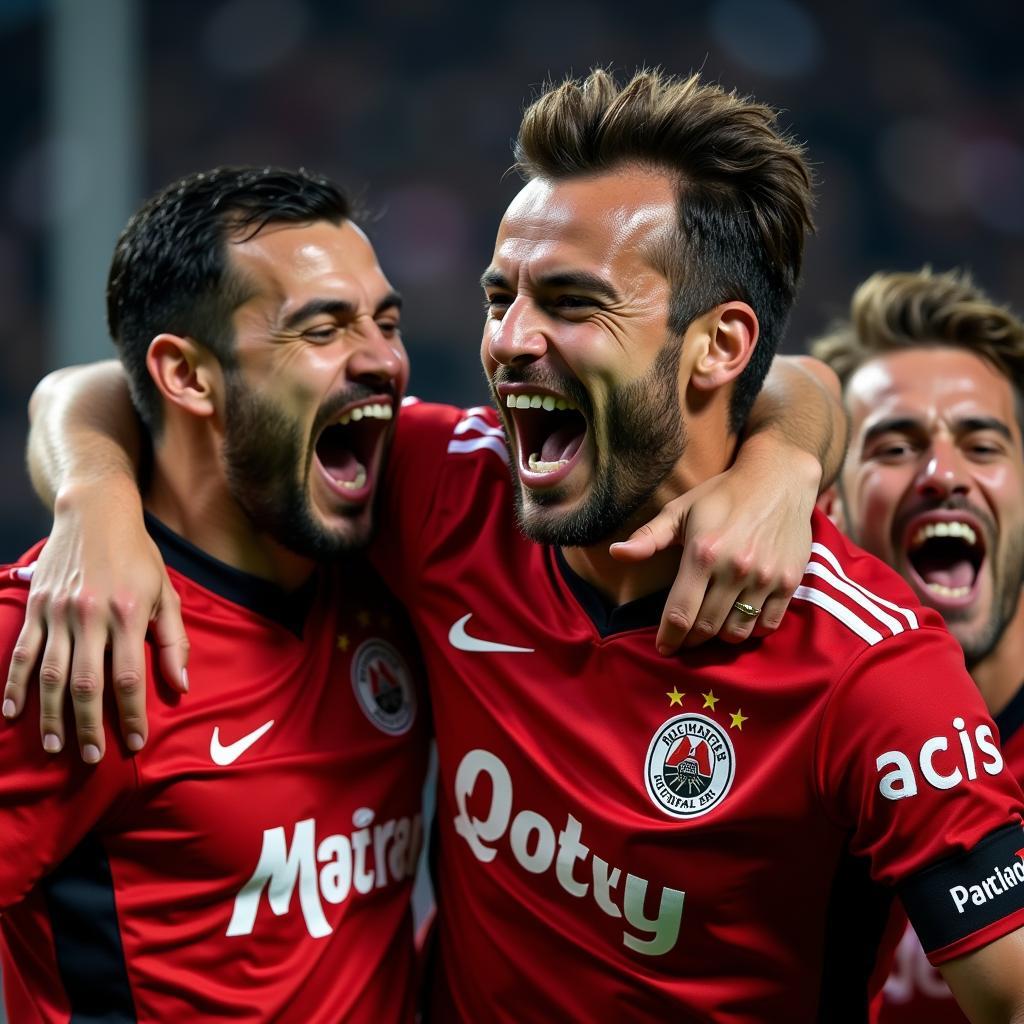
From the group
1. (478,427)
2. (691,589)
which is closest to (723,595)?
(691,589)

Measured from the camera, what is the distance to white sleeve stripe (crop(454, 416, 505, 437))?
2.41m

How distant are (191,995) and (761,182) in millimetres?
1516

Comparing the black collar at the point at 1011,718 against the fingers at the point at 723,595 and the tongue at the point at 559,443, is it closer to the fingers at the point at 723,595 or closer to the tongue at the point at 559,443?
the fingers at the point at 723,595

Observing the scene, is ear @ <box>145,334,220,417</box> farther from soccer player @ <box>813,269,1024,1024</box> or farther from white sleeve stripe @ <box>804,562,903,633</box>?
soccer player @ <box>813,269,1024,1024</box>

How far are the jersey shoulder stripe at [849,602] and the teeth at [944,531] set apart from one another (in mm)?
663

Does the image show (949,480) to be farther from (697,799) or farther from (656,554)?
(697,799)

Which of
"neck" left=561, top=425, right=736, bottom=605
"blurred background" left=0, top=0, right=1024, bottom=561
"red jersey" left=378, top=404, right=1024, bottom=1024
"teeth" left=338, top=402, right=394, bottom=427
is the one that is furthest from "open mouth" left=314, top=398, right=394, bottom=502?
"blurred background" left=0, top=0, right=1024, bottom=561

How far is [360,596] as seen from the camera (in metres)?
2.43

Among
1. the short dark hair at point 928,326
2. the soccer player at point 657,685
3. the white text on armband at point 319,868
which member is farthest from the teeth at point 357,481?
the short dark hair at point 928,326

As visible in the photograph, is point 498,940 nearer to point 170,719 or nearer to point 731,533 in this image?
point 170,719

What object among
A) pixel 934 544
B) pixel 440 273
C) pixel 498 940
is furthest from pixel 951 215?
pixel 498 940

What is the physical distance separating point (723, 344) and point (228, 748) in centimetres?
100

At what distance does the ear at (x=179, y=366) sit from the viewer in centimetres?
232

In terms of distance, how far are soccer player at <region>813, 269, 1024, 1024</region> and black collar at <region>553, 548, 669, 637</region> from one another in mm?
780
